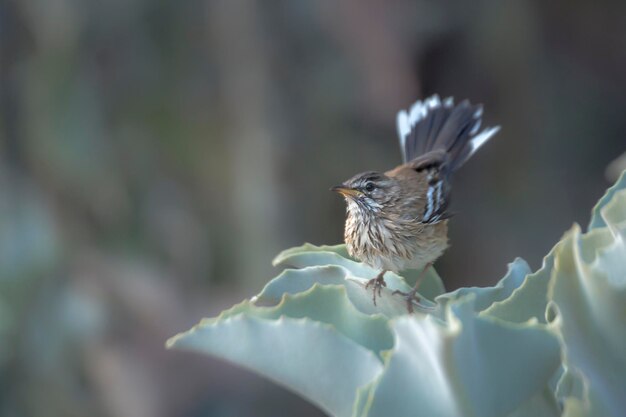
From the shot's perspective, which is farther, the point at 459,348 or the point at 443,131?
the point at 443,131

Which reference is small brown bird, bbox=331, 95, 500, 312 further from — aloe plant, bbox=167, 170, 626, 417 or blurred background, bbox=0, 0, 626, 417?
blurred background, bbox=0, 0, 626, 417

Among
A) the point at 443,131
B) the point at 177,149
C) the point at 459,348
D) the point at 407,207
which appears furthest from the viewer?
the point at 177,149

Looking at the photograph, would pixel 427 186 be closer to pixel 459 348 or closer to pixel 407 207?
pixel 407 207

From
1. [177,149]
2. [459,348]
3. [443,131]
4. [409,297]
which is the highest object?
[177,149]

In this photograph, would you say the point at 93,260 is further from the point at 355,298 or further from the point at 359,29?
the point at 355,298

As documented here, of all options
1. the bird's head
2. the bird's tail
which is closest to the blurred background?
the bird's tail

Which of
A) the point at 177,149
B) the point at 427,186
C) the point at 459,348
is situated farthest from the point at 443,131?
the point at 459,348

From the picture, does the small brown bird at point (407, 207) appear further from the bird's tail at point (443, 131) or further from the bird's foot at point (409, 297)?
the bird's foot at point (409, 297)
